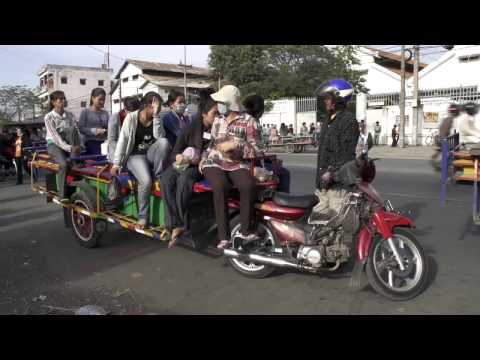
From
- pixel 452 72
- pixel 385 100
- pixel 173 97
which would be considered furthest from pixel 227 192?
pixel 452 72

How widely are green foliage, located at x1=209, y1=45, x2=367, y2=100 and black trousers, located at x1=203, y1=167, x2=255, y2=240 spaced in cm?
2853

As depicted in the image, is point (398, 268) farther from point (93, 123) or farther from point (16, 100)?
point (16, 100)

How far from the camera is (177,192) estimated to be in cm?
441

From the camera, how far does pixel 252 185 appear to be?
4055 millimetres

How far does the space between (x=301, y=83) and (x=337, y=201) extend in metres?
29.3

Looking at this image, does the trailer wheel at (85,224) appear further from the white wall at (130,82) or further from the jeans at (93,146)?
the white wall at (130,82)

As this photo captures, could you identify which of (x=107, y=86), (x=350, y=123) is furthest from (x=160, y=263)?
(x=107, y=86)

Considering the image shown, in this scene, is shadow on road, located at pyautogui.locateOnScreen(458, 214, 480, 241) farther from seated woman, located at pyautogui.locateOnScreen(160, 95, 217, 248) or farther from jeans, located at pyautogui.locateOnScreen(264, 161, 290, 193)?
seated woman, located at pyautogui.locateOnScreen(160, 95, 217, 248)

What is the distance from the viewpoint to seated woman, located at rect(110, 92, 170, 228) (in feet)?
15.7

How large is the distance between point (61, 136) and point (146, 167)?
77.6 inches

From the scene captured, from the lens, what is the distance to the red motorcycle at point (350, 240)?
3664 mm
